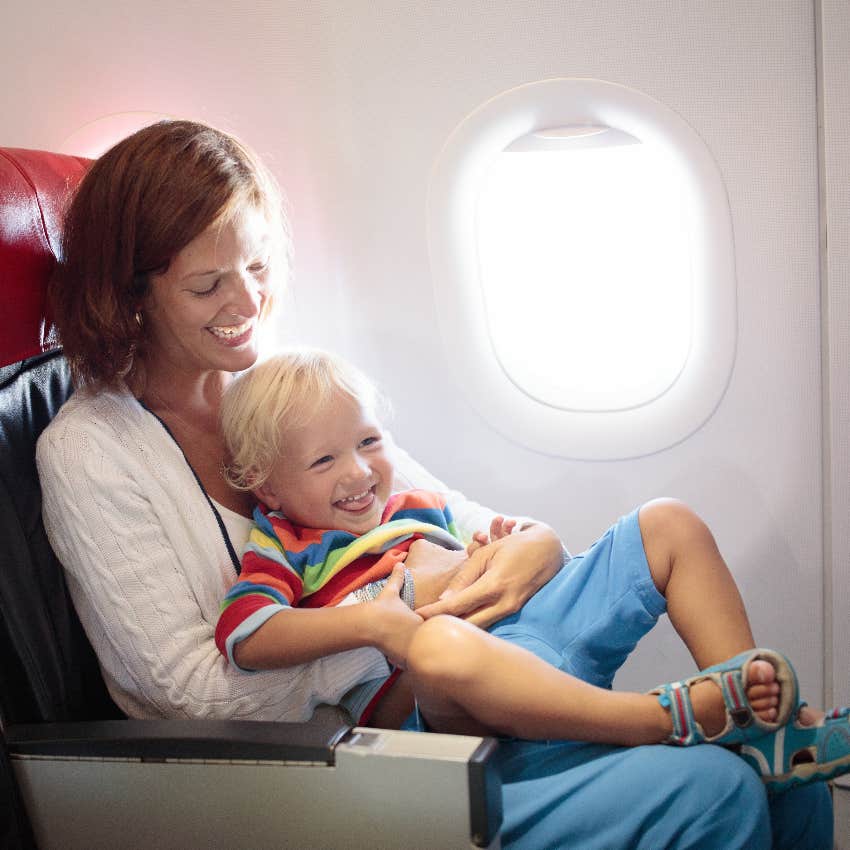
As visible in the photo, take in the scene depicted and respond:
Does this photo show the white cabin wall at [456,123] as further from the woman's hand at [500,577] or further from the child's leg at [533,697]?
the child's leg at [533,697]

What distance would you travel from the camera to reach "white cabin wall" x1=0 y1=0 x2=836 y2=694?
6.61 feet

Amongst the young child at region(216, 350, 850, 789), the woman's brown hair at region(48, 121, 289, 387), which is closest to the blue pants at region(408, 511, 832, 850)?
the young child at region(216, 350, 850, 789)

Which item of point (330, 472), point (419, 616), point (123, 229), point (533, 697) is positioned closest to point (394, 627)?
point (419, 616)

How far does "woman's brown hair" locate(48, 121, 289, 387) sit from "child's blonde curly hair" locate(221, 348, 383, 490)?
20 cm

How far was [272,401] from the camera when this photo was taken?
1.68 m

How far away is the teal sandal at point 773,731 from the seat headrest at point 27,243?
40.1 inches

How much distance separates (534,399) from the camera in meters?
2.33

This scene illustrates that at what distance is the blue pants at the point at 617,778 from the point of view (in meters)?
1.24

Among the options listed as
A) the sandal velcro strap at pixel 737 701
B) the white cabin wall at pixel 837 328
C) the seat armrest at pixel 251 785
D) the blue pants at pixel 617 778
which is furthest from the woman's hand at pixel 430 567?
the white cabin wall at pixel 837 328

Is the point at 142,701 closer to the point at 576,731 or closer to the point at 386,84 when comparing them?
the point at 576,731

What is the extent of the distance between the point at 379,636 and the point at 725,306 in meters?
1.10

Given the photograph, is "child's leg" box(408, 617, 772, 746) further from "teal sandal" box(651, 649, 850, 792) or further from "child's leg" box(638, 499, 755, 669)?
"child's leg" box(638, 499, 755, 669)

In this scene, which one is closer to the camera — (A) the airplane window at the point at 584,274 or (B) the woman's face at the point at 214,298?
(B) the woman's face at the point at 214,298

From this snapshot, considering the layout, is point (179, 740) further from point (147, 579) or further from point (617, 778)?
point (617, 778)
